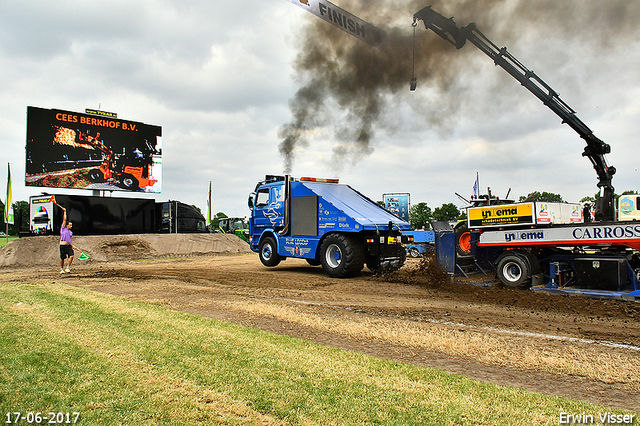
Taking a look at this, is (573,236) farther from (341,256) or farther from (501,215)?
(341,256)

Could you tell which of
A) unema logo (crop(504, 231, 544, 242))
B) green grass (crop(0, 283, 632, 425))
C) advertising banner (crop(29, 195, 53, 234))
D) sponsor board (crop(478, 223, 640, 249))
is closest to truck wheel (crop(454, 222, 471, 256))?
sponsor board (crop(478, 223, 640, 249))

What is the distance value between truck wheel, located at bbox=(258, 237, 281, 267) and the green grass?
867cm

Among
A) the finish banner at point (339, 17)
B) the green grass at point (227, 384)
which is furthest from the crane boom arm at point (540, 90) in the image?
the green grass at point (227, 384)

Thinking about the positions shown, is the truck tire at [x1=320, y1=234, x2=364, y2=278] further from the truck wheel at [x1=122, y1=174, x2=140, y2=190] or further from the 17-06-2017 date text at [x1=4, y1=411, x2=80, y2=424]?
the truck wheel at [x1=122, y1=174, x2=140, y2=190]

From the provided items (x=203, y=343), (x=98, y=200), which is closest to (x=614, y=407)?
(x=203, y=343)

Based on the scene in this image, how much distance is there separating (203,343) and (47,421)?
6.56ft

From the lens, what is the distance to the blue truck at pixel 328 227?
11.8 metres

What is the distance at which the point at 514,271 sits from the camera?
9.37 meters

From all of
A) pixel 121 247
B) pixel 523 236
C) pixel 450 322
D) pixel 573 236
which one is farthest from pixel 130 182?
pixel 573 236

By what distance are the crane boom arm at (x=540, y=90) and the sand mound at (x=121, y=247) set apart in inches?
645

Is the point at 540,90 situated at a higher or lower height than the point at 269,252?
higher

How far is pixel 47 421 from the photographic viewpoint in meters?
3.00

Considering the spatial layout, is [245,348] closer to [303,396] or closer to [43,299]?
[303,396]

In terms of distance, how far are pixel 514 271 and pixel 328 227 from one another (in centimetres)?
504
